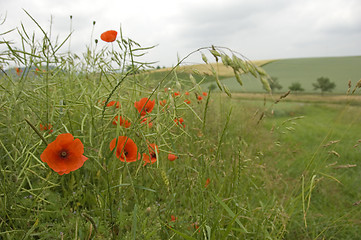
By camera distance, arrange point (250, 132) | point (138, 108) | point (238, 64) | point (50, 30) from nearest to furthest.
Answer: point (238, 64)
point (138, 108)
point (50, 30)
point (250, 132)

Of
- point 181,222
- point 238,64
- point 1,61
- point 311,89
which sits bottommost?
point 311,89

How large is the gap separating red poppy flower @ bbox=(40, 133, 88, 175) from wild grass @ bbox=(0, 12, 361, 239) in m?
0.06

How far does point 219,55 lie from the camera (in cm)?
82

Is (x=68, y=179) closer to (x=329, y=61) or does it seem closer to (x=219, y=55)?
(x=219, y=55)

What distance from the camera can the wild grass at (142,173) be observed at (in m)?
1.04

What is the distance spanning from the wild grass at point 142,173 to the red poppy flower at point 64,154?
0.21ft

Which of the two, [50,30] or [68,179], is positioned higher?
[50,30]

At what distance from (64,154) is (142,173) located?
34 cm

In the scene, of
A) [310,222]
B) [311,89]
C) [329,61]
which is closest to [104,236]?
[310,222]

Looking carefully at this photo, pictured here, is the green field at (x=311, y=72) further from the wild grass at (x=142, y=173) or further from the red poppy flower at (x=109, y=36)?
the red poppy flower at (x=109, y=36)

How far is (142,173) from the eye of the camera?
3.84 feet

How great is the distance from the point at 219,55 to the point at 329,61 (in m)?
35.2

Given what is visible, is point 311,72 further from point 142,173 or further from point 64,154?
point 64,154

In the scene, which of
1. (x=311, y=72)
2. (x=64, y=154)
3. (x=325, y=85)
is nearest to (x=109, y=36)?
(x=64, y=154)
